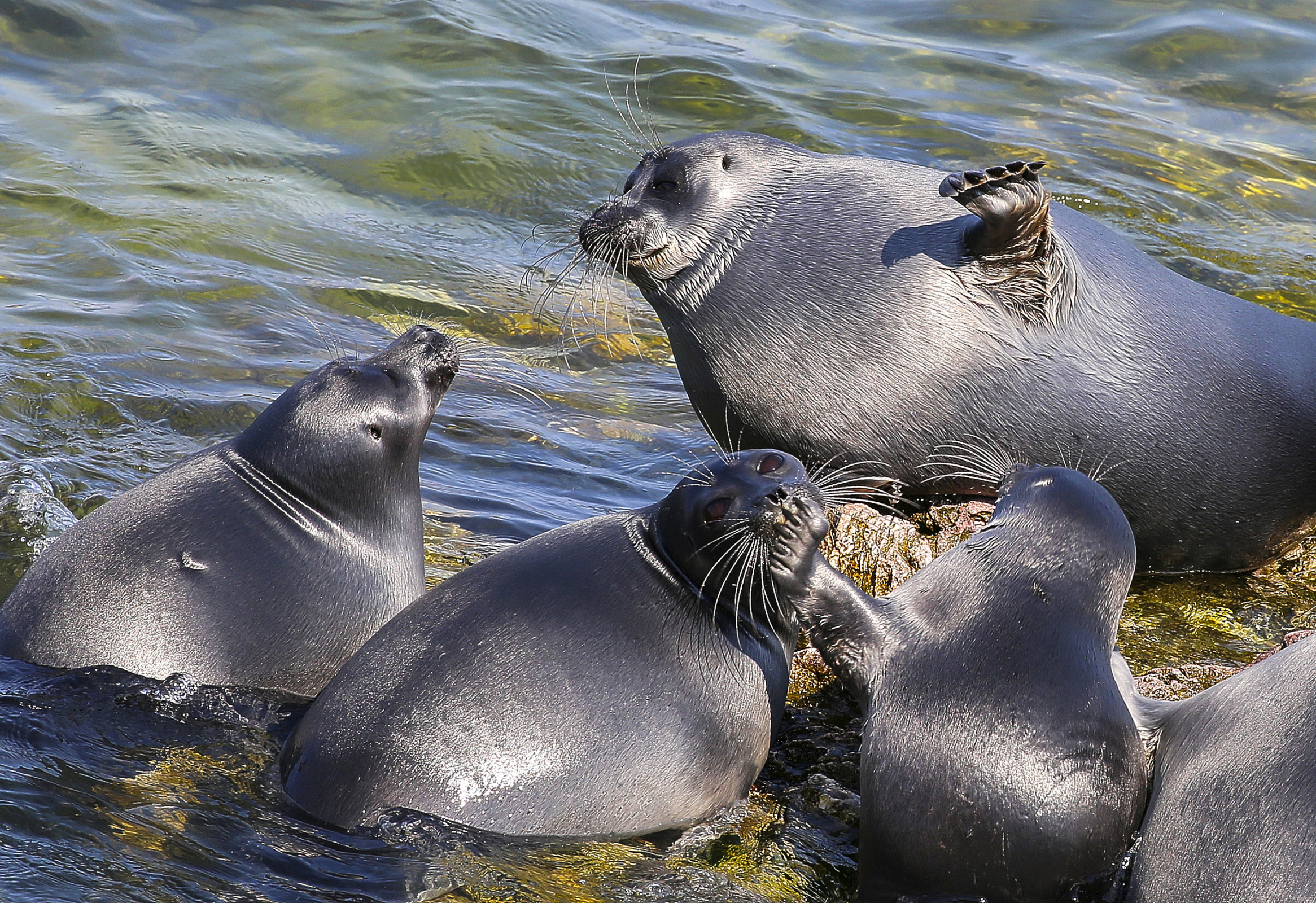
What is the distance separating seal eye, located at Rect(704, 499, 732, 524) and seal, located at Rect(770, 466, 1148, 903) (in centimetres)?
20

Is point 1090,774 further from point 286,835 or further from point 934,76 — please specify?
point 934,76

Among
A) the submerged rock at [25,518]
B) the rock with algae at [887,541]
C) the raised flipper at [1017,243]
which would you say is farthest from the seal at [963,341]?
the submerged rock at [25,518]

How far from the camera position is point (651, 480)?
22.0ft

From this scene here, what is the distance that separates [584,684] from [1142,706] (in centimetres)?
157

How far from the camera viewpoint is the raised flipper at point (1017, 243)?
495 centimetres

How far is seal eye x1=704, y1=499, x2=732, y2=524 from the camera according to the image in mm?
4164

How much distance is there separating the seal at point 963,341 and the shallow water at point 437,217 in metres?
0.45

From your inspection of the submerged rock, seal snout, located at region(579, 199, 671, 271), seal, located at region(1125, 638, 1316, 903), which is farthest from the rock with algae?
the submerged rock

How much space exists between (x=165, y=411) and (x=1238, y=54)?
30.7 feet

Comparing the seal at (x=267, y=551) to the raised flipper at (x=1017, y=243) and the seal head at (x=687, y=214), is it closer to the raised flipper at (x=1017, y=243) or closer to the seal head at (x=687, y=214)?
the seal head at (x=687, y=214)

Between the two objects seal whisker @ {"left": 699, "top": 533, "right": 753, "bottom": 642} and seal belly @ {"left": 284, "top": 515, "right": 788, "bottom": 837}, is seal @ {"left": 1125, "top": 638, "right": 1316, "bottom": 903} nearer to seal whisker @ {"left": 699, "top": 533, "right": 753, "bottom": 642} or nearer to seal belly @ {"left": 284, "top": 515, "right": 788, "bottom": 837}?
seal belly @ {"left": 284, "top": 515, "right": 788, "bottom": 837}

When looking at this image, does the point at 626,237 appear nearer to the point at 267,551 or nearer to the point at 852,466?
the point at 852,466

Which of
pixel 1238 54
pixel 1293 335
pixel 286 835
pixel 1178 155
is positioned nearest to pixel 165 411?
pixel 286 835

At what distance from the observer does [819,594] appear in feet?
13.3
